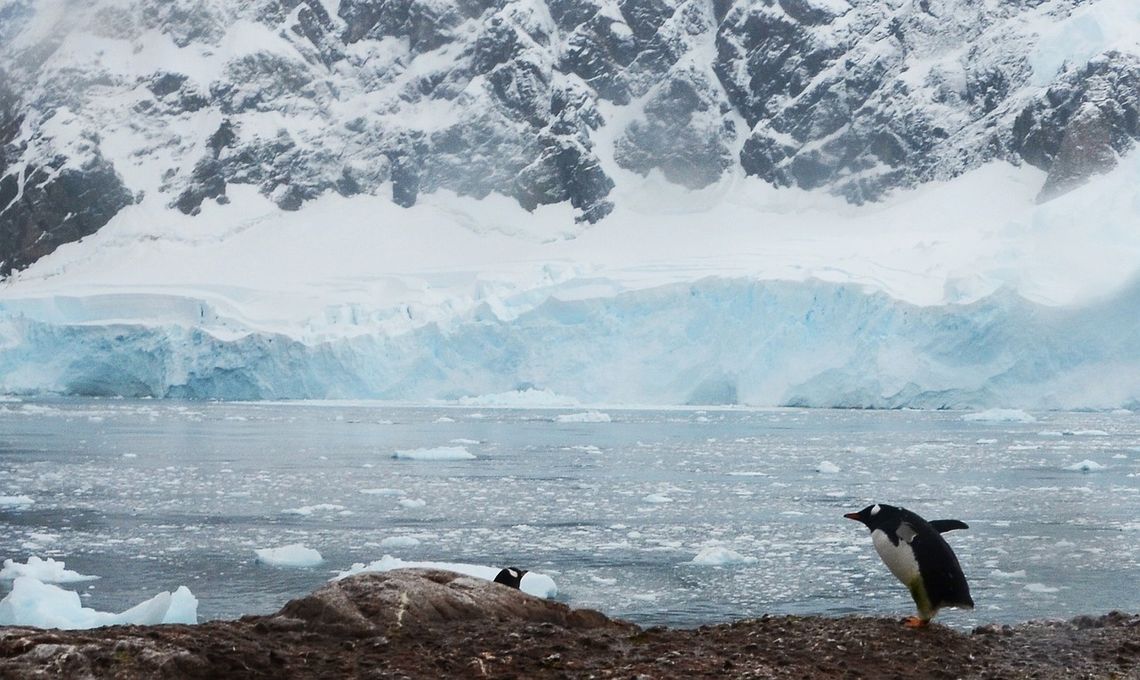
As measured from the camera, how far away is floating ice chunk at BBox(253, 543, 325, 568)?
14.5 m

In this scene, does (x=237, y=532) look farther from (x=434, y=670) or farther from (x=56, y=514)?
(x=434, y=670)

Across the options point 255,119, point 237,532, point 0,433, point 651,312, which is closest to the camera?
point 237,532

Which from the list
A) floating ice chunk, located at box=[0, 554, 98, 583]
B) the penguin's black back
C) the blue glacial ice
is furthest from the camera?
the blue glacial ice

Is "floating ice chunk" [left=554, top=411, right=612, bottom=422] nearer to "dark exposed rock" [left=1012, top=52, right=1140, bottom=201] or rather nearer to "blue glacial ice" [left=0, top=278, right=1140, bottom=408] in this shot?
"blue glacial ice" [left=0, top=278, right=1140, bottom=408]

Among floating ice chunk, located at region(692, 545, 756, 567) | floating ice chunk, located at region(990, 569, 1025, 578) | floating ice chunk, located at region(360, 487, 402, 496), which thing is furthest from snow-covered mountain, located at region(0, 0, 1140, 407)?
floating ice chunk, located at region(990, 569, 1025, 578)

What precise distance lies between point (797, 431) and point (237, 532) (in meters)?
28.7

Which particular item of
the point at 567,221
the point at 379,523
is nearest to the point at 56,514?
the point at 379,523

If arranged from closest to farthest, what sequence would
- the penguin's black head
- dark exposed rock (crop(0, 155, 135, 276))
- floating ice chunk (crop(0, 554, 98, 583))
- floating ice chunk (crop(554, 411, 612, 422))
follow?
1. the penguin's black head
2. floating ice chunk (crop(0, 554, 98, 583))
3. floating ice chunk (crop(554, 411, 612, 422))
4. dark exposed rock (crop(0, 155, 135, 276))

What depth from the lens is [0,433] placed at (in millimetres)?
39781

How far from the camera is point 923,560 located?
7.65m

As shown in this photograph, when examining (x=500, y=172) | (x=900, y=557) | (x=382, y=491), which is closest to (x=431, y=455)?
(x=382, y=491)

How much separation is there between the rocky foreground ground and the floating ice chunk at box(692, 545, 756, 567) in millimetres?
6616

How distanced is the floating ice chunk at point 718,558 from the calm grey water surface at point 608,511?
0.46 feet

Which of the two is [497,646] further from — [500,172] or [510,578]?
[500,172]
